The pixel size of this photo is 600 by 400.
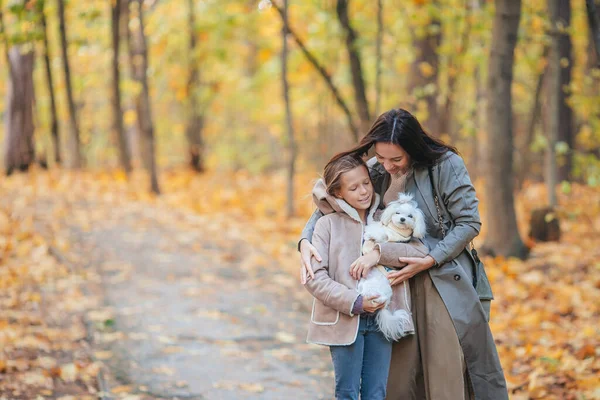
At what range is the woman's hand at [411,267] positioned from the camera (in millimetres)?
3230

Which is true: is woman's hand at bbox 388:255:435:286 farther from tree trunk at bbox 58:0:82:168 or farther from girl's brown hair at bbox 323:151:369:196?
tree trunk at bbox 58:0:82:168

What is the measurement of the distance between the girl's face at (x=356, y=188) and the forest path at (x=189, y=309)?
7.14ft

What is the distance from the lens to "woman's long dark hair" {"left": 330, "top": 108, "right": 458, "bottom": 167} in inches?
129

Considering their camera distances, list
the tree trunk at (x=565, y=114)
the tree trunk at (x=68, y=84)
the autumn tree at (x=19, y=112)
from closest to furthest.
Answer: the tree trunk at (x=565, y=114), the tree trunk at (x=68, y=84), the autumn tree at (x=19, y=112)

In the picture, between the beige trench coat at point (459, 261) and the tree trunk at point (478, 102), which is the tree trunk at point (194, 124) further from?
the beige trench coat at point (459, 261)

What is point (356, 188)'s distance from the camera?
3.32m

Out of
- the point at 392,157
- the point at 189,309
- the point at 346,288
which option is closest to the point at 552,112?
the point at 189,309

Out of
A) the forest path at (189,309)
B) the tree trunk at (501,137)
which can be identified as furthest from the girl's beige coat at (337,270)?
the tree trunk at (501,137)

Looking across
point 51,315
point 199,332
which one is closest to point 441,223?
point 199,332

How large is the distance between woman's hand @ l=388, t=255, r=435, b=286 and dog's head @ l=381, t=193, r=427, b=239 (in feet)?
0.42

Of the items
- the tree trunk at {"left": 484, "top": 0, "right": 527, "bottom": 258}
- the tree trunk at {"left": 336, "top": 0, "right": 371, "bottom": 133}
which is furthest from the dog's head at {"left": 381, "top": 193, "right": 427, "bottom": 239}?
the tree trunk at {"left": 336, "top": 0, "right": 371, "bottom": 133}

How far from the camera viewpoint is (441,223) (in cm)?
338

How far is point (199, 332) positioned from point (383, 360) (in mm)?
3566

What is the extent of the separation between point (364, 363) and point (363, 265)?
55cm
